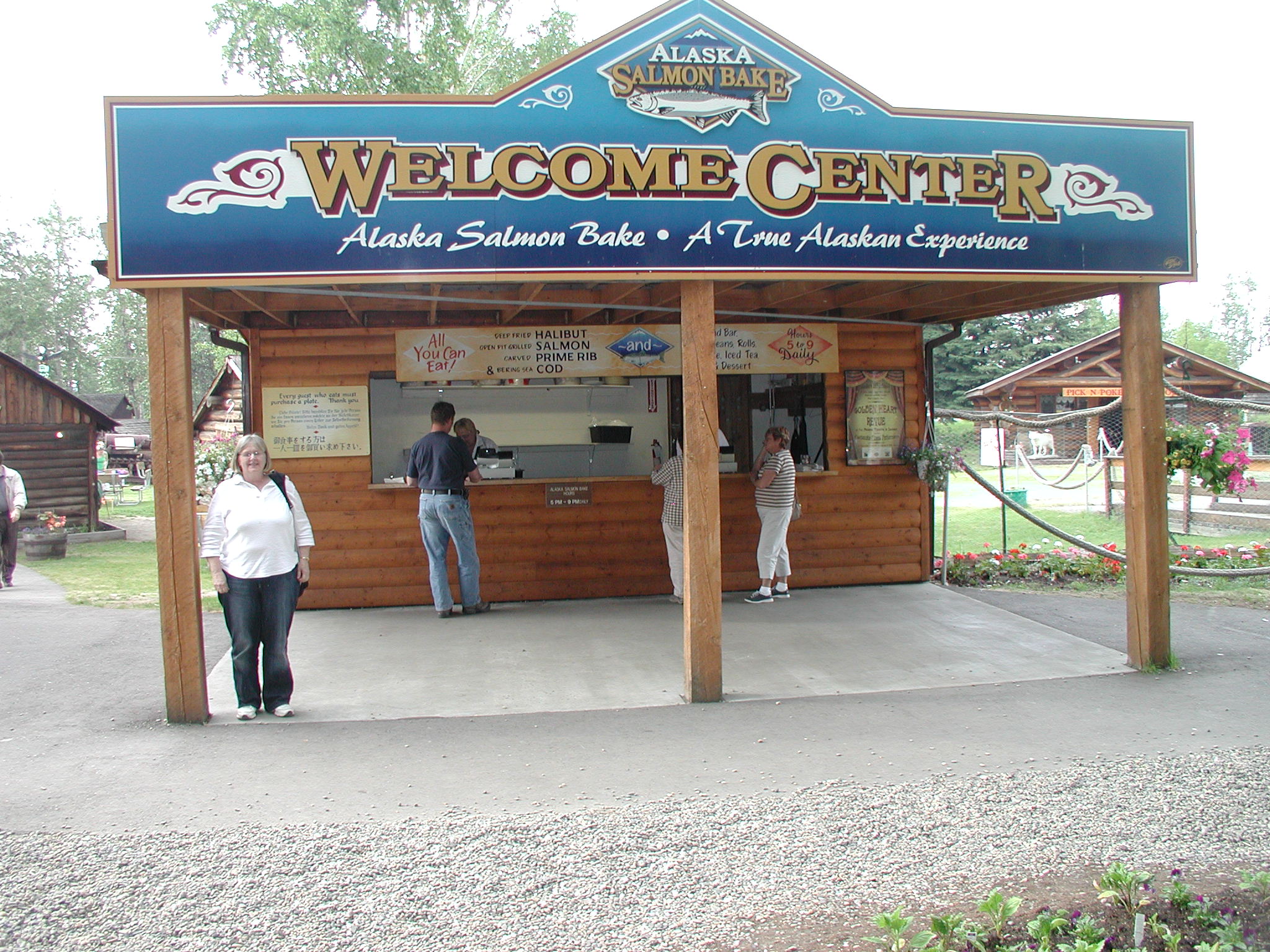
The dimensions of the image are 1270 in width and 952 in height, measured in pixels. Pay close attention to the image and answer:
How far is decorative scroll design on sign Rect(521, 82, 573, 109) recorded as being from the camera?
5.71 metres

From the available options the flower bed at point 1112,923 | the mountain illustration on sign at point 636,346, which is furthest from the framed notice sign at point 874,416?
the flower bed at point 1112,923

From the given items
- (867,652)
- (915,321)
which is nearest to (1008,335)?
(915,321)

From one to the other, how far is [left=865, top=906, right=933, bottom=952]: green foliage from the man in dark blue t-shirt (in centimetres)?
590

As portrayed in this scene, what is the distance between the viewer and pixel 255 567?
570 cm

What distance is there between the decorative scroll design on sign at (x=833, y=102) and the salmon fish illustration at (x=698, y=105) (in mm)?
354

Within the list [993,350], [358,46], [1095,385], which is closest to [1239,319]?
[993,350]

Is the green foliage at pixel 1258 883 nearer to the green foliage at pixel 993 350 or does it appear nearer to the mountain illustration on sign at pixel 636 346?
the mountain illustration on sign at pixel 636 346

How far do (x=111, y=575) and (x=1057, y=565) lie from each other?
12467 mm

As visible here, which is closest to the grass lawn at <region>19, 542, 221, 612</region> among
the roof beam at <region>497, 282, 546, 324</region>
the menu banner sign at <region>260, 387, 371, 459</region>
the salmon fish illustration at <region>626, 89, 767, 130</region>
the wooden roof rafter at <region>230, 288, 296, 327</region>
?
the menu banner sign at <region>260, 387, 371, 459</region>

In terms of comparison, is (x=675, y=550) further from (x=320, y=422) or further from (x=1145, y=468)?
(x=1145, y=468)

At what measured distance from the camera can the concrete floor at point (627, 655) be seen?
6230 mm

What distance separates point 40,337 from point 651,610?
61.0m

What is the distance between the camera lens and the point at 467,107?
5.68m

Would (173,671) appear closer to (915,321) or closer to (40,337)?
(915,321)
